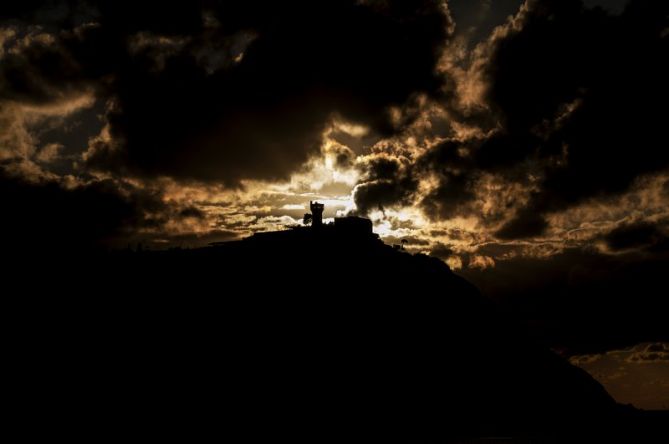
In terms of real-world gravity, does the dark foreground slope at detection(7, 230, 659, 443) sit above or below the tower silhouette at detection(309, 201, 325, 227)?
below

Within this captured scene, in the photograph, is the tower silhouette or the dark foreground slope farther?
the tower silhouette

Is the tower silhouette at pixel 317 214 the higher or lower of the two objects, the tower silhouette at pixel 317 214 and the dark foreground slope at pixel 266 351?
the higher

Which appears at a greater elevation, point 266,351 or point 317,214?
point 317,214

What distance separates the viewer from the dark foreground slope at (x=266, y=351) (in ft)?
237

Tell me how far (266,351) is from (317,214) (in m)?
22.1

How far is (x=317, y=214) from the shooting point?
8281 cm

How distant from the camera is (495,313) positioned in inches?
4619

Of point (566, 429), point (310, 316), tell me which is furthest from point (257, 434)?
point (566, 429)

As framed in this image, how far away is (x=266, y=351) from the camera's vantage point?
8038 centimetres

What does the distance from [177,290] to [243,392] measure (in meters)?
21.5

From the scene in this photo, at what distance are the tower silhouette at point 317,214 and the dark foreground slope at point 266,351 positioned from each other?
181 centimetres

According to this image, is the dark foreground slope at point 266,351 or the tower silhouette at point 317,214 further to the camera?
the tower silhouette at point 317,214

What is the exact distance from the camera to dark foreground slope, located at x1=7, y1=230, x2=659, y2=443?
237 feet

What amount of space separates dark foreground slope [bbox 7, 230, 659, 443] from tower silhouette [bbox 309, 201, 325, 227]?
1814 millimetres
